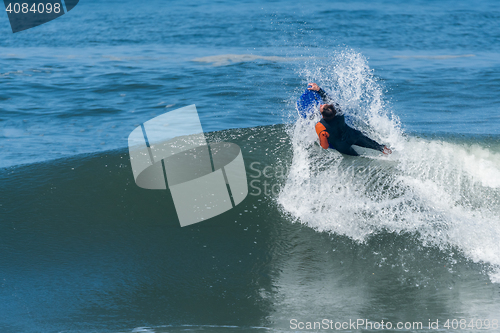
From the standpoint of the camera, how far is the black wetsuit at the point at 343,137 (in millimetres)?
6016

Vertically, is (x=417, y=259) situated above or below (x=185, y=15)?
below

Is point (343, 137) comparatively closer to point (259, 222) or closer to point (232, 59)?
point (259, 222)

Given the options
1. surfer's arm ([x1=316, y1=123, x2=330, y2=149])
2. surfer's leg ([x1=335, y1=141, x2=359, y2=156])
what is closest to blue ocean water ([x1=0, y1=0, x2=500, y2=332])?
surfer's leg ([x1=335, y1=141, x2=359, y2=156])

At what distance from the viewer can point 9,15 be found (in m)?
24.7

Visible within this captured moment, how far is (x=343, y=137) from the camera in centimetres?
612

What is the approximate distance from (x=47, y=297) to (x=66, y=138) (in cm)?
568

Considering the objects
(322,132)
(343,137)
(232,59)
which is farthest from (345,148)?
(232,59)

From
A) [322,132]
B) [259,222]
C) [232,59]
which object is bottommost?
[259,222]

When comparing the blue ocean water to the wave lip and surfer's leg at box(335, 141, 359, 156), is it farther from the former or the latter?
the wave lip

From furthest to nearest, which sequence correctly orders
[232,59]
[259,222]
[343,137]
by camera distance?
[232,59]
[343,137]
[259,222]

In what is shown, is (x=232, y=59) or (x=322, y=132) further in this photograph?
(x=232, y=59)

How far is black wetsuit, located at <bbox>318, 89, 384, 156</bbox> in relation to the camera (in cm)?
602

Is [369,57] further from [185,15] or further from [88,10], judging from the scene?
[88,10]

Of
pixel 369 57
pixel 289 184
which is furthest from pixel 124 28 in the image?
pixel 289 184
